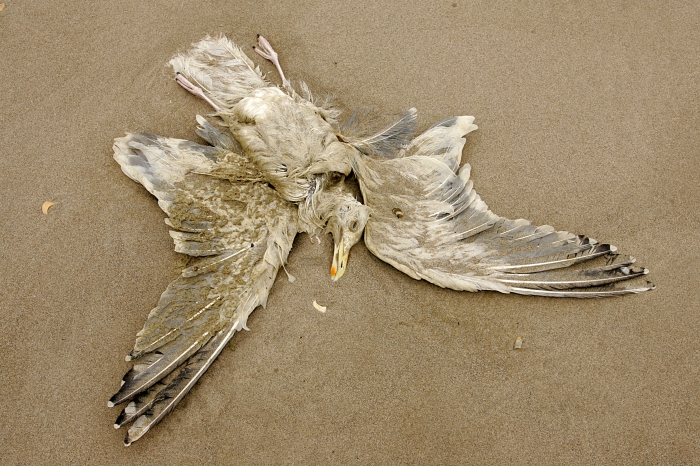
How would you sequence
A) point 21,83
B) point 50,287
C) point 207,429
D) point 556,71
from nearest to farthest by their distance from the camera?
1. point 207,429
2. point 50,287
3. point 21,83
4. point 556,71

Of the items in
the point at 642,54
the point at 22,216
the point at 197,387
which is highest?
the point at 642,54

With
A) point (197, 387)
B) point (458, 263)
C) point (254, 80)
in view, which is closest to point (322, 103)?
point (254, 80)

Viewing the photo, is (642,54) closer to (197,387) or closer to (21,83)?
(197,387)

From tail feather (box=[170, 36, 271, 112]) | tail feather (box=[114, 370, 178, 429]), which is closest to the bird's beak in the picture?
tail feather (box=[114, 370, 178, 429])

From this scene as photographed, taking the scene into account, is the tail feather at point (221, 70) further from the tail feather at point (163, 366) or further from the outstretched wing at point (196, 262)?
the tail feather at point (163, 366)

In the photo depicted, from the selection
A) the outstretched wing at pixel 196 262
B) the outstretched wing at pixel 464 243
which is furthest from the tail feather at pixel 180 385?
the outstretched wing at pixel 464 243

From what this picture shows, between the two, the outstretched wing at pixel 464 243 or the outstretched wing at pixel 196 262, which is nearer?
the outstretched wing at pixel 196 262

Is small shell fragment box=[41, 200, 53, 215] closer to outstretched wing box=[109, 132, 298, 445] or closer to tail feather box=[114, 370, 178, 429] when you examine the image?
outstretched wing box=[109, 132, 298, 445]

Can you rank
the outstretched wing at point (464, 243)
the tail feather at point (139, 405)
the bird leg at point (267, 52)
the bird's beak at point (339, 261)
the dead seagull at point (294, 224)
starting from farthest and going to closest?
the bird leg at point (267, 52), the bird's beak at point (339, 261), the outstretched wing at point (464, 243), the dead seagull at point (294, 224), the tail feather at point (139, 405)
